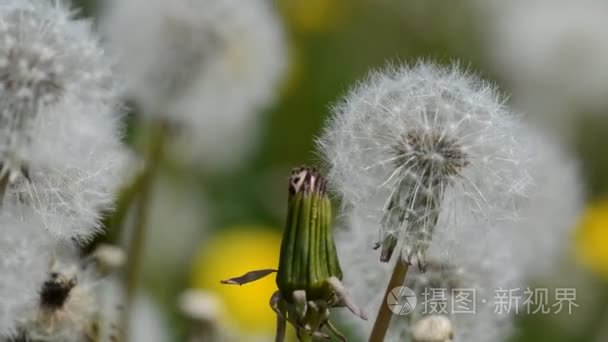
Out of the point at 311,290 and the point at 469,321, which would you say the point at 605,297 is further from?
the point at 311,290

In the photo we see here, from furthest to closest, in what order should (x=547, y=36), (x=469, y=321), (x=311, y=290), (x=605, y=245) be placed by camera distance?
(x=547, y=36) < (x=605, y=245) < (x=469, y=321) < (x=311, y=290)

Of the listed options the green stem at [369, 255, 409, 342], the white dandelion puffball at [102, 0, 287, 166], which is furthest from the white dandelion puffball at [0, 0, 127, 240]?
the white dandelion puffball at [102, 0, 287, 166]

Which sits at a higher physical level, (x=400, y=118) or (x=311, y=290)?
(x=400, y=118)

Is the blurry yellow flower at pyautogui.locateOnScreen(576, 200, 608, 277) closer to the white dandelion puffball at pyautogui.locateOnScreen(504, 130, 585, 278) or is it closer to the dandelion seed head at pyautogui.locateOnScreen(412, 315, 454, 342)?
the white dandelion puffball at pyautogui.locateOnScreen(504, 130, 585, 278)

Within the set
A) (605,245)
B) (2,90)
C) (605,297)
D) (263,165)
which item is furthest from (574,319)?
(2,90)

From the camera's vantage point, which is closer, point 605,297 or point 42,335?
point 42,335
